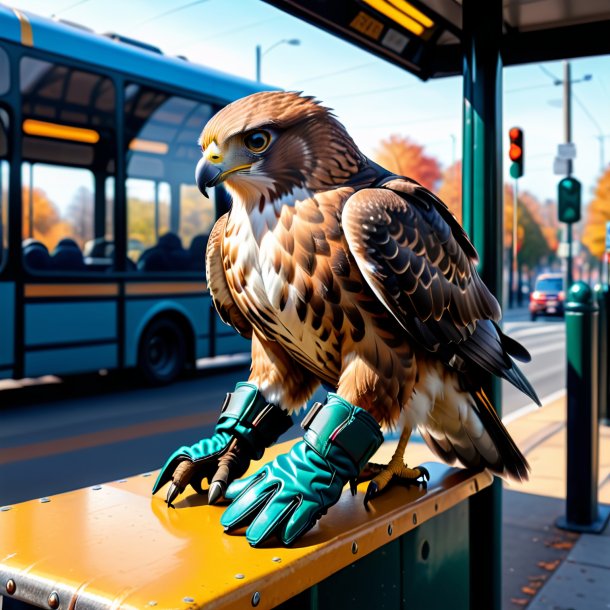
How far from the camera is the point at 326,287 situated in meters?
1.43

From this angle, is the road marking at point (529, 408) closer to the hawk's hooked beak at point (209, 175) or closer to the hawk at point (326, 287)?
the hawk at point (326, 287)

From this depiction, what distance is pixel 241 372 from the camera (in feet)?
34.1

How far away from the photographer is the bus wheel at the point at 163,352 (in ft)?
28.9

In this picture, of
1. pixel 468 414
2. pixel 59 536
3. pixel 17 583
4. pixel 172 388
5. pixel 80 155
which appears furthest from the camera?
pixel 172 388

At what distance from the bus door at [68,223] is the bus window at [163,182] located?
0.93 feet

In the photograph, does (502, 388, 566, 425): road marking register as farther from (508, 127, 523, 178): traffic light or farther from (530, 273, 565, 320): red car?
(530, 273, 565, 320): red car

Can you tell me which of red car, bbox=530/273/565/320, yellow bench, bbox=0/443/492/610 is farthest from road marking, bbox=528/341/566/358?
yellow bench, bbox=0/443/492/610

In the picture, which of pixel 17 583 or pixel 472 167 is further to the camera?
pixel 472 167

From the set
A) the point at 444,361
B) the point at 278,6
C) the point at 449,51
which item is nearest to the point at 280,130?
the point at 444,361

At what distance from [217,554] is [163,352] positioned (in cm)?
806

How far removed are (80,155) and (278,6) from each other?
6.08 metres

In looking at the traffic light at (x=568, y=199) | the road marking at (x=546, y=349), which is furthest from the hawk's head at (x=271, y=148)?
the road marking at (x=546, y=349)

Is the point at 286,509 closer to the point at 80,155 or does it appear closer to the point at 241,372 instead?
the point at 80,155

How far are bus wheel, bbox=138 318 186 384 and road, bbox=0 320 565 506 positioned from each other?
183 millimetres
